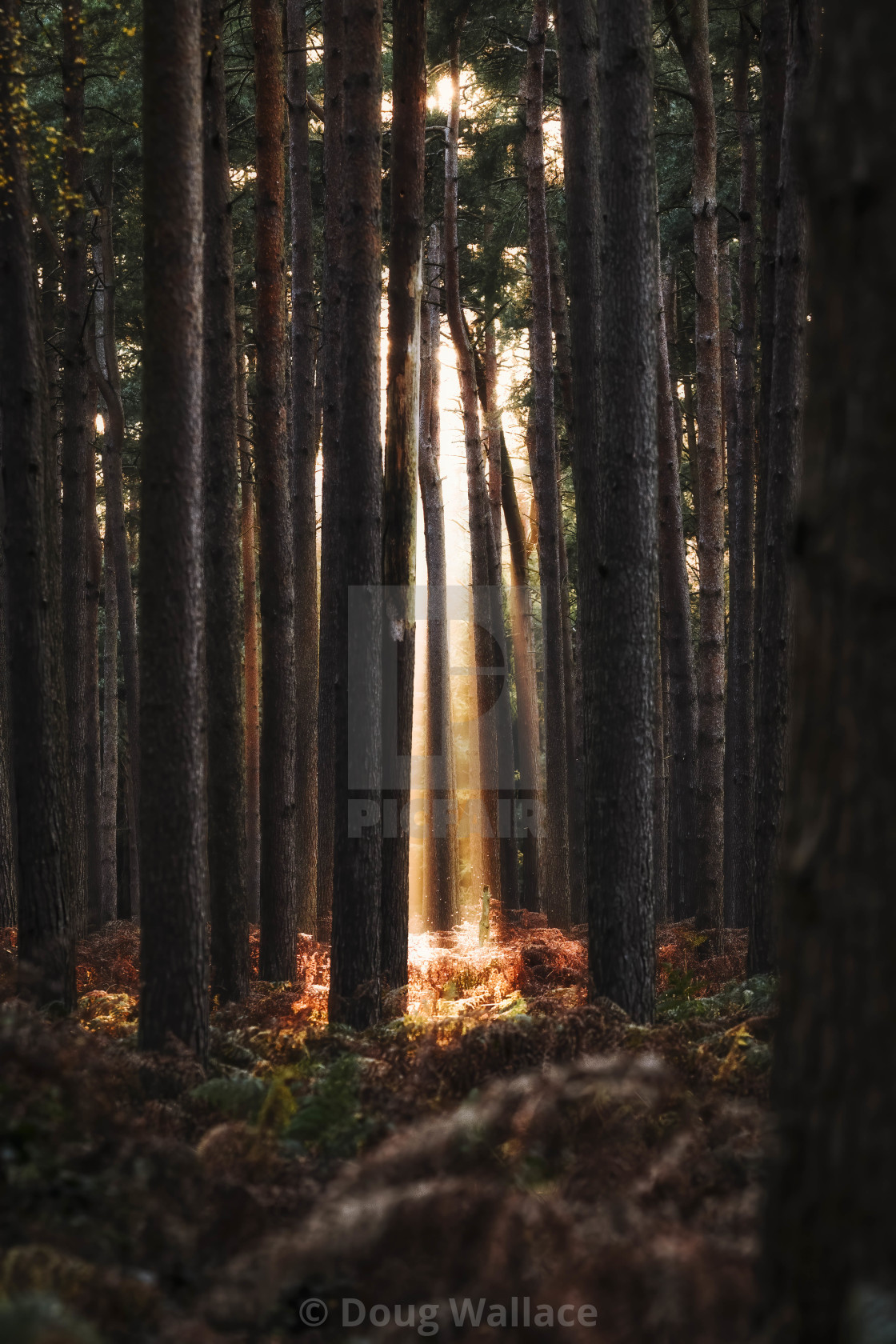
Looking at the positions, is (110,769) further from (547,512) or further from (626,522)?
(626,522)

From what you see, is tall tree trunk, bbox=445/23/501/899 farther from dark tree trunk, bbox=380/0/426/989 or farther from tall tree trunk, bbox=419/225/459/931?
dark tree trunk, bbox=380/0/426/989

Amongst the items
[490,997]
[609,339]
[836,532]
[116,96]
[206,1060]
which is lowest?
[490,997]

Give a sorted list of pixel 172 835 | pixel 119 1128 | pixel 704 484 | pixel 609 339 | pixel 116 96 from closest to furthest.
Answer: pixel 119 1128
pixel 172 835
pixel 609 339
pixel 704 484
pixel 116 96

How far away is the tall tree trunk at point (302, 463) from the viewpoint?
1233 centimetres

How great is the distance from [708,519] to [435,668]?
6209 millimetres

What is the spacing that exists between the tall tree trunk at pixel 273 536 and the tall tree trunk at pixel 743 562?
529 cm

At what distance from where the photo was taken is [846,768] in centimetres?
238

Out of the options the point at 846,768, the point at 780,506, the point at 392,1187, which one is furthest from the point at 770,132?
the point at 392,1187

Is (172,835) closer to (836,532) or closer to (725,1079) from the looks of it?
(725,1079)

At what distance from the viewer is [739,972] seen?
10016mm

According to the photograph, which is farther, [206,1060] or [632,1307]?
[206,1060]

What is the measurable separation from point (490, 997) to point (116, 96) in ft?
47.1

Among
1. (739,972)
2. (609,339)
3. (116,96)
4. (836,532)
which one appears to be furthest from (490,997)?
(116,96)

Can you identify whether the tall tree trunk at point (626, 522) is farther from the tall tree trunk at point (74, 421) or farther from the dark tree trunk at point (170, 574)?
the tall tree trunk at point (74, 421)
